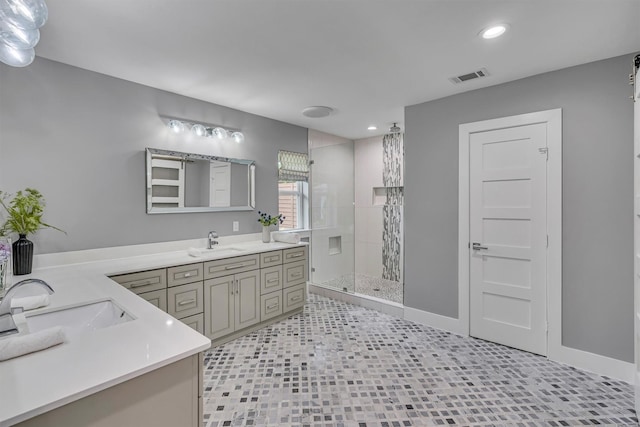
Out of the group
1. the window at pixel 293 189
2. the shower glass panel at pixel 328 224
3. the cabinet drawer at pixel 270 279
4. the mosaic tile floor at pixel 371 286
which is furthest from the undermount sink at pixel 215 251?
the mosaic tile floor at pixel 371 286

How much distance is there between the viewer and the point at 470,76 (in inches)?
104

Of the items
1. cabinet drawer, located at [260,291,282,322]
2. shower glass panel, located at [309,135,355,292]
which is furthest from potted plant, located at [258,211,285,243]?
shower glass panel, located at [309,135,355,292]

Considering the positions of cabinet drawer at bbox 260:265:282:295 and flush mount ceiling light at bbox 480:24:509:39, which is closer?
flush mount ceiling light at bbox 480:24:509:39

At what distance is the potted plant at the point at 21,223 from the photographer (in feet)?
6.94

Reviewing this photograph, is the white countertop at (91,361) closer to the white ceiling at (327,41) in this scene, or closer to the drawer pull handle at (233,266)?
the drawer pull handle at (233,266)

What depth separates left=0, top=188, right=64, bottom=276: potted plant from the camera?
2115 mm

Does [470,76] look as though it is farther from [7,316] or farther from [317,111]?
[7,316]

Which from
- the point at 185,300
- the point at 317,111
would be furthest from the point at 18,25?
the point at 317,111

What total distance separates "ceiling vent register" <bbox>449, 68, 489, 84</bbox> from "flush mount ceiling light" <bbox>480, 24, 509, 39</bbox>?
1.74 ft

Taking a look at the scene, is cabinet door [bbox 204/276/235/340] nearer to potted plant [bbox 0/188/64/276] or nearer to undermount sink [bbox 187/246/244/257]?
undermount sink [bbox 187/246/244/257]

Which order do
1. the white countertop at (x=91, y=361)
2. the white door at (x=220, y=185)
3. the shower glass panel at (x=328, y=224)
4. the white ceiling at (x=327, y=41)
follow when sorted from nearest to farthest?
1. the white countertop at (x=91, y=361)
2. the white ceiling at (x=327, y=41)
3. the white door at (x=220, y=185)
4. the shower glass panel at (x=328, y=224)

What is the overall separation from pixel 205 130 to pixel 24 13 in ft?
6.87

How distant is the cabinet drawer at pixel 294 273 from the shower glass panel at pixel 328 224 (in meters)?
0.86

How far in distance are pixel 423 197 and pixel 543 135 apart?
1169 millimetres
